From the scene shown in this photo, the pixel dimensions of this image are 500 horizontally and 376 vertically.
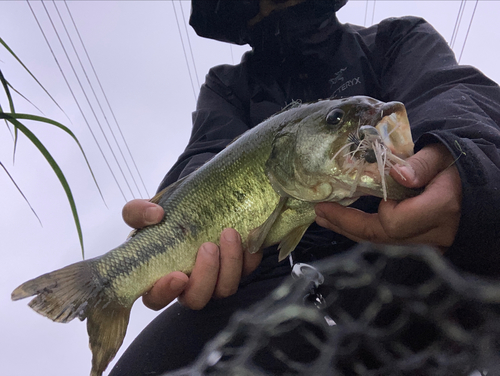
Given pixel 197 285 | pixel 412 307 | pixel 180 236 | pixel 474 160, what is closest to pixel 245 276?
pixel 197 285

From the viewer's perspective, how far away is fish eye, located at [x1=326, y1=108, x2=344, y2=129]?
1277mm

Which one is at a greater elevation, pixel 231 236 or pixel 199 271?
pixel 231 236

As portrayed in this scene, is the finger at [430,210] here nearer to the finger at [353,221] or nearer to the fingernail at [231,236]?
the finger at [353,221]

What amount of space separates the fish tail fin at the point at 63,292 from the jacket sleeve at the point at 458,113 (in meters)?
1.51

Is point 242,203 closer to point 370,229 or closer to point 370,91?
point 370,229

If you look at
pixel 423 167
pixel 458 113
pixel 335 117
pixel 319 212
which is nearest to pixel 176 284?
pixel 319 212

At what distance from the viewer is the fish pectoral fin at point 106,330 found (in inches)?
55.9

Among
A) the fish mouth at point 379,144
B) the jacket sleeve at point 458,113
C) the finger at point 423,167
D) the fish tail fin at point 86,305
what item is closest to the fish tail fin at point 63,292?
the fish tail fin at point 86,305

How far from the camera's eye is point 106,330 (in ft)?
4.79

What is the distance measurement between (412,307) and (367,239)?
Answer: 29 cm

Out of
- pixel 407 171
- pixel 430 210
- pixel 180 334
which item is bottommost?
pixel 180 334

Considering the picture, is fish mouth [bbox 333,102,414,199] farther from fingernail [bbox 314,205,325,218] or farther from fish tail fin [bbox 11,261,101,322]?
fish tail fin [bbox 11,261,101,322]

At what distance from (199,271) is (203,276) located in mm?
35

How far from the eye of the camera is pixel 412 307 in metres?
1.15
